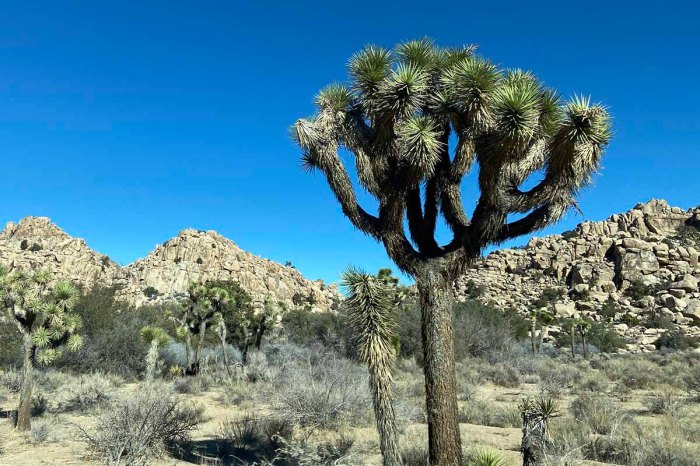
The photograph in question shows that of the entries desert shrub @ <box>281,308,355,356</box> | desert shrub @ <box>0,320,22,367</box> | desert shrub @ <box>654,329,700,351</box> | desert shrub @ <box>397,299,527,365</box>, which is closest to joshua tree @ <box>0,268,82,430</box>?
desert shrub @ <box>0,320,22,367</box>

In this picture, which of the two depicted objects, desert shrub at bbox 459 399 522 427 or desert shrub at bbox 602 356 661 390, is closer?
desert shrub at bbox 459 399 522 427

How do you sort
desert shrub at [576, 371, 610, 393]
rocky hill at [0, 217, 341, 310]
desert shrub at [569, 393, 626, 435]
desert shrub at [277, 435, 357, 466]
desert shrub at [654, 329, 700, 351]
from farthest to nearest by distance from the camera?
rocky hill at [0, 217, 341, 310] → desert shrub at [654, 329, 700, 351] → desert shrub at [576, 371, 610, 393] → desert shrub at [569, 393, 626, 435] → desert shrub at [277, 435, 357, 466]

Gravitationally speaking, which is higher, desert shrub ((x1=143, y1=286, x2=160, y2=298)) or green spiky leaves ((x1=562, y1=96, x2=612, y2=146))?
desert shrub ((x1=143, y1=286, x2=160, y2=298))

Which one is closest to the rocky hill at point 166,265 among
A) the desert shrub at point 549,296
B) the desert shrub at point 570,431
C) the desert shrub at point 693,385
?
the desert shrub at point 549,296

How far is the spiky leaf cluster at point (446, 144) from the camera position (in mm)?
6543

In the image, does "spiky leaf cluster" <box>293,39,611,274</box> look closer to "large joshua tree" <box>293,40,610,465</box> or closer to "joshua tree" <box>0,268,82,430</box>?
"large joshua tree" <box>293,40,610,465</box>

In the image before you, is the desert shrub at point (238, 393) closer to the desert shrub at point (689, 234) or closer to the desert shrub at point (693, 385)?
the desert shrub at point (693, 385)

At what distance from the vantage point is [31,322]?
10641mm

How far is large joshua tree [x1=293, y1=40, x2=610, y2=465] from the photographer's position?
6512 mm

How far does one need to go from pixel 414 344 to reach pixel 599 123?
66.1ft

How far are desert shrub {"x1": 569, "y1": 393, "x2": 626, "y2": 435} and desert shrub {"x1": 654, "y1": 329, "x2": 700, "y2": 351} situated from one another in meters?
23.5

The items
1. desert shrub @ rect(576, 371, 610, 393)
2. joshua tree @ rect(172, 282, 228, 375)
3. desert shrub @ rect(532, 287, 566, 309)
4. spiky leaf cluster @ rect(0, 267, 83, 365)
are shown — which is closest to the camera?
spiky leaf cluster @ rect(0, 267, 83, 365)

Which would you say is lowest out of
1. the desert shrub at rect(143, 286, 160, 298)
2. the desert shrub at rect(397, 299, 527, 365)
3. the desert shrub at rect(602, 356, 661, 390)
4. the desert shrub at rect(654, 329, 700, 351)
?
the desert shrub at rect(602, 356, 661, 390)

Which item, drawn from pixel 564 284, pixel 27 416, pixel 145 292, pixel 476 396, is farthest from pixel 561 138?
pixel 145 292
